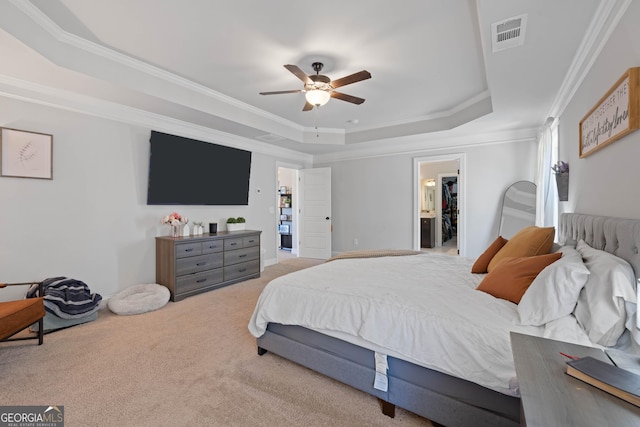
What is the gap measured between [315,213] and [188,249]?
10.6 feet

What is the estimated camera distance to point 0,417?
5.57 feet

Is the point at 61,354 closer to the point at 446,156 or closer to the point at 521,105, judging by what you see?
the point at 521,105

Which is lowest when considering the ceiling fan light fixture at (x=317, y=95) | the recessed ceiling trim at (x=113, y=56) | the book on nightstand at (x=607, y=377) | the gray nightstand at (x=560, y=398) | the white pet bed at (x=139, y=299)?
the white pet bed at (x=139, y=299)

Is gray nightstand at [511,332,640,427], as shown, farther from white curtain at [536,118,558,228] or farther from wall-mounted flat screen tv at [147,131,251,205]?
wall-mounted flat screen tv at [147,131,251,205]

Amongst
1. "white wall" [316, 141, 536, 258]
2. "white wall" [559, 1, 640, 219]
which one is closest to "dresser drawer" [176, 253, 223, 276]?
"white wall" [316, 141, 536, 258]

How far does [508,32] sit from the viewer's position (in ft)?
6.75

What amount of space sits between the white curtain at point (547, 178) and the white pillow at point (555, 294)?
272cm

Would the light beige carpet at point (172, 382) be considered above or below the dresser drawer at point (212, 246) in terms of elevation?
below

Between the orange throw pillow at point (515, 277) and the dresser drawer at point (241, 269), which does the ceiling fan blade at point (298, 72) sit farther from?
the dresser drawer at point (241, 269)

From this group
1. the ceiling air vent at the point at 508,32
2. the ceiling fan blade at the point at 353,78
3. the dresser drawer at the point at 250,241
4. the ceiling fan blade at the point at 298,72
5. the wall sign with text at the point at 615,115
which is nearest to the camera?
the wall sign with text at the point at 615,115

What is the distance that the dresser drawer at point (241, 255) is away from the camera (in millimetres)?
4414

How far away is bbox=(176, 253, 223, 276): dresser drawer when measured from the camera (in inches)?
149

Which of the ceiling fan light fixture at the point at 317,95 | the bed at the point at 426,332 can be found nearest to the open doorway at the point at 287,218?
the ceiling fan light fixture at the point at 317,95

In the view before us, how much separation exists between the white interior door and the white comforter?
3.97 metres
